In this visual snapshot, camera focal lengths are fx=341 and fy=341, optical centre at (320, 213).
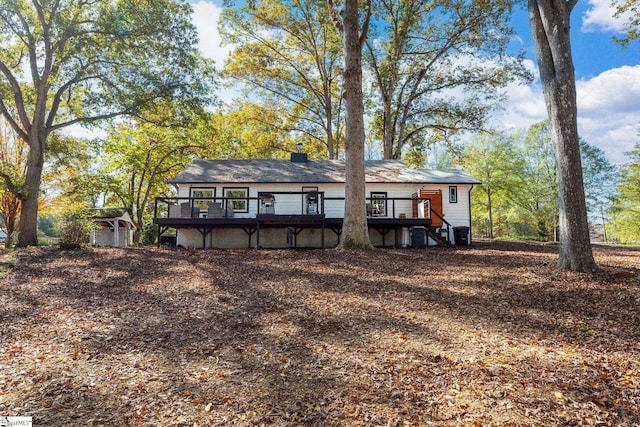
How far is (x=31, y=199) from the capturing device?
1325cm

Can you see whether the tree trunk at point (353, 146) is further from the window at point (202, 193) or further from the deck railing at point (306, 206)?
the window at point (202, 193)

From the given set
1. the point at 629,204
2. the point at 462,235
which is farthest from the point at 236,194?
the point at 629,204

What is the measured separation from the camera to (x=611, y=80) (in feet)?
47.3

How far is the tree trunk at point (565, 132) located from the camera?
6.68 m

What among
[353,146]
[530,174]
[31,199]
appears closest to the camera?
[353,146]

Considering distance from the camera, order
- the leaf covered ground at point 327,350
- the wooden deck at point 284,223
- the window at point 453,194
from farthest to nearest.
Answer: the window at point 453,194, the wooden deck at point 284,223, the leaf covered ground at point 327,350

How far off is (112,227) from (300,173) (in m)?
9.35

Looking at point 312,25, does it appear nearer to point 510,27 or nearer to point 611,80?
point 510,27

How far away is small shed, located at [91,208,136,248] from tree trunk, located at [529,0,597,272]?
1566 centimetres

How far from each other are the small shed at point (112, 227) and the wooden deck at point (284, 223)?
7.61 feet

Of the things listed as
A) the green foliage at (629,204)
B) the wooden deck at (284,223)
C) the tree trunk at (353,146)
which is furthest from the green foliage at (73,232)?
the green foliage at (629,204)

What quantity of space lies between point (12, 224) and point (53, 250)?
14237 millimetres

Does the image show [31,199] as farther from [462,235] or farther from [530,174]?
[530,174]

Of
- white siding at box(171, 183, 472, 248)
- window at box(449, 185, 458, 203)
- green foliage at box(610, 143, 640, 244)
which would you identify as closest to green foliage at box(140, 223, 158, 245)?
white siding at box(171, 183, 472, 248)
